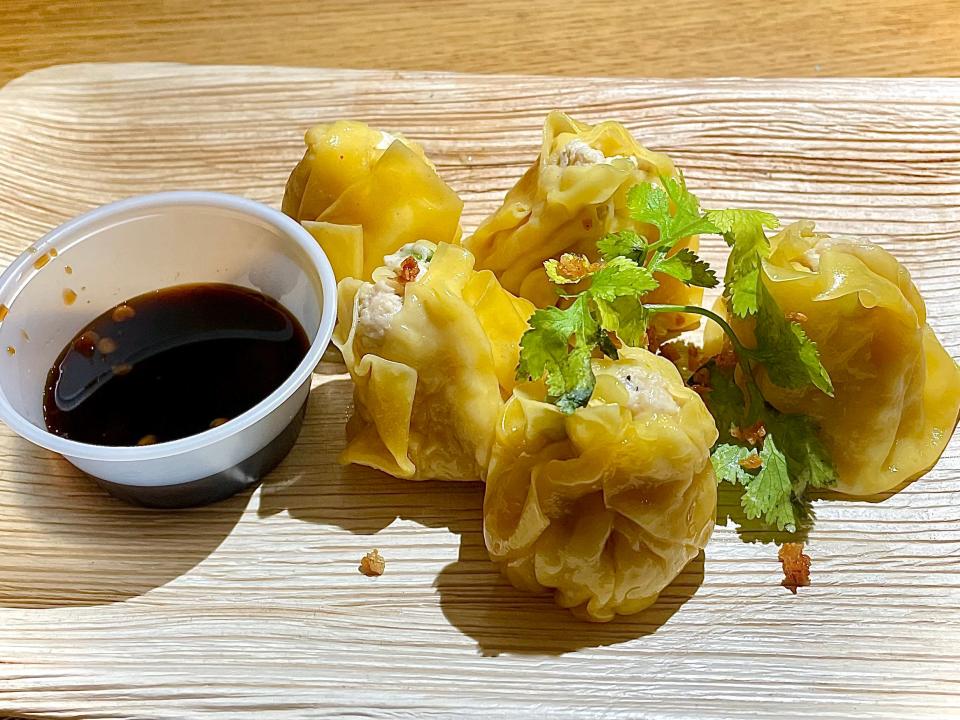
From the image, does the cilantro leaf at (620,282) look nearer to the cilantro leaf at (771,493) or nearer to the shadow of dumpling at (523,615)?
the cilantro leaf at (771,493)

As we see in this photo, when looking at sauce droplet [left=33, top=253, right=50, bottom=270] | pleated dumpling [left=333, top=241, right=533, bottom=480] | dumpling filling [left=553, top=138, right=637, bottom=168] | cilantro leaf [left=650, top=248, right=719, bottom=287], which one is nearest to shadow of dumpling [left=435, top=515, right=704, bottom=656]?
pleated dumpling [left=333, top=241, right=533, bottom=480]

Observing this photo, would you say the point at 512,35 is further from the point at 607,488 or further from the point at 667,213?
the point at 607,488

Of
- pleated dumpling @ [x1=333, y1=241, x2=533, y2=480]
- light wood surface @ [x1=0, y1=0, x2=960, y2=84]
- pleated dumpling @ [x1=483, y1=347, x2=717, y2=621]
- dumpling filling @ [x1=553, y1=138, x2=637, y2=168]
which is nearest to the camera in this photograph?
pleated dumpling @ [x1=483, y1=347, x2=717, y2=621]

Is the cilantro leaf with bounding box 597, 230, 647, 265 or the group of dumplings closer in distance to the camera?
the group of dumplings

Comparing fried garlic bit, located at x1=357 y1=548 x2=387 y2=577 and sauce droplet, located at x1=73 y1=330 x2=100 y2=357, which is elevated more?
sauce droplet, located at x1=73 y1=330 x2=100 y2=357

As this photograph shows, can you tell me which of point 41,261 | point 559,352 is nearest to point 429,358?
point 559,352

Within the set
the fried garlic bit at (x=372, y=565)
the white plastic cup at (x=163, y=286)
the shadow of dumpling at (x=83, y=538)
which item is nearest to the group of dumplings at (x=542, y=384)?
the white plastic cup at (x=163, y=286)

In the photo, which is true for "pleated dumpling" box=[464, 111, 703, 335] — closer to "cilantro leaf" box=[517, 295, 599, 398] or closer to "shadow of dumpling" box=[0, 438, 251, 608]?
"cilantro leaf" box=[517, 295, 599, 398]
